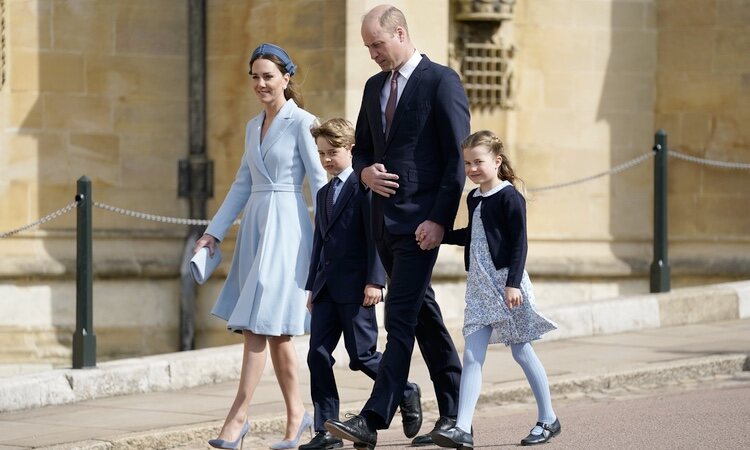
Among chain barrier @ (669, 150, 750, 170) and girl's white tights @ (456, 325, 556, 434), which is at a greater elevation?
chain barrier @ (669, 150, 750, 170)

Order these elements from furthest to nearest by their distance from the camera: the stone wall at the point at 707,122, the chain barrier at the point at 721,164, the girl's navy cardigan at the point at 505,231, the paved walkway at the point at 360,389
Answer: the stone wall at the point at 707,122 → the chain barrier at the point at 721,164 → the paved walkway at the point at 360,389 → the girl's navy cardigan at the point at 505,231

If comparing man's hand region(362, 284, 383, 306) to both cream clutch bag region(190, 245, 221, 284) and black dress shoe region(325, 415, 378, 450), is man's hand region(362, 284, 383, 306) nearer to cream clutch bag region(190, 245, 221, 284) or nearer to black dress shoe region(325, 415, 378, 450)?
black dress shoe region(325, 415, 378, 450)

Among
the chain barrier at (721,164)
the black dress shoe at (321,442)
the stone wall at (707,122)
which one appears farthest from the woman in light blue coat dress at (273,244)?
the stone wall at (707,122)

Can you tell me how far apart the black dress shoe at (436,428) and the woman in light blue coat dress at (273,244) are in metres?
0.48

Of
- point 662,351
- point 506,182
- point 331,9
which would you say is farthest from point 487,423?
point 331,9

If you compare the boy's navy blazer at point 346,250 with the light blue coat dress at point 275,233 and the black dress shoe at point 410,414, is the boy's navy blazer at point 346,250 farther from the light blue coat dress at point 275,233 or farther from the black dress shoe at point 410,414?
the black dress shoe at point 410,414

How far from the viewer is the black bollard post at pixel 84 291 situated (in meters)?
8.88

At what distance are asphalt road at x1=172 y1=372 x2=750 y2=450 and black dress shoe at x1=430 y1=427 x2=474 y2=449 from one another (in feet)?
1.44

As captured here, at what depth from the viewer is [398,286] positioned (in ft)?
21.5

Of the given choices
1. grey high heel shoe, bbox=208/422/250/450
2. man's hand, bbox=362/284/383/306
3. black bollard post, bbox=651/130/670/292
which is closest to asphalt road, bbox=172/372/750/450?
grey high heel shoe, bbox=208/422/250/450

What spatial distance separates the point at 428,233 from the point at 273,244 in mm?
822

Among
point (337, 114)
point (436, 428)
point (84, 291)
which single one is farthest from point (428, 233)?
point (337, 114)

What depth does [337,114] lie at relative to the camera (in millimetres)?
11766

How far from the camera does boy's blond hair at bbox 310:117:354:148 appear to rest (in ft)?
22.7
